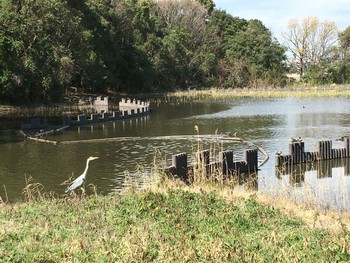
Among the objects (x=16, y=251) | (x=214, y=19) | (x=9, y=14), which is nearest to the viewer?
(x=16, y=251)

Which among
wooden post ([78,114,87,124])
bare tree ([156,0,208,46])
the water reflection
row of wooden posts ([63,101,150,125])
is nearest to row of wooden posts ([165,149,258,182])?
the water reflection

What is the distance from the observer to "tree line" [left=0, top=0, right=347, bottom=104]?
106ft

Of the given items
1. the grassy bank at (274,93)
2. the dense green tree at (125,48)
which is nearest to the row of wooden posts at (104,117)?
the dense green tree at (125,48)

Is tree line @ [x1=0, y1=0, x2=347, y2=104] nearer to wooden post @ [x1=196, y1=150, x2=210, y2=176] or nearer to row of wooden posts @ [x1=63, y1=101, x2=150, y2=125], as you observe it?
row of wooden posts @ [x1=63, y1=101, x2=150, y2=125]

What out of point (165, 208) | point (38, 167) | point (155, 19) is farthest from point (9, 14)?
point (155, 19)

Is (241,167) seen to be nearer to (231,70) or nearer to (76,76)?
(76,76)

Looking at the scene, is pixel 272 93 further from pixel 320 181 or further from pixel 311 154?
pixel 320 181

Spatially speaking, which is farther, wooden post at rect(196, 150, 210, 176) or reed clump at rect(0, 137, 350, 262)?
wooden post at rect(196, 150, 210, 176)

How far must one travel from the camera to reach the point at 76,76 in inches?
2061

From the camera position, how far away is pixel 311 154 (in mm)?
16750

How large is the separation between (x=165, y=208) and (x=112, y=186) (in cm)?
476

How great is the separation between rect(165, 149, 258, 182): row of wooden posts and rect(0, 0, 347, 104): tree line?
721 inches

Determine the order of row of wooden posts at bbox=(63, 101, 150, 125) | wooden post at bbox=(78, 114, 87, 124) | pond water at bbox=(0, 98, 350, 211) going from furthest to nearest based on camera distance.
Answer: wooden post at bbox=(78, 114, 87, 124)
row of wooden posts at bbox=(63, 101, 150, 125)
pond water at bbox=(0, 98, 350, 211)

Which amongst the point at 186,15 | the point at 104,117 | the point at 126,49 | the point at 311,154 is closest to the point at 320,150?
the point at 311,154
